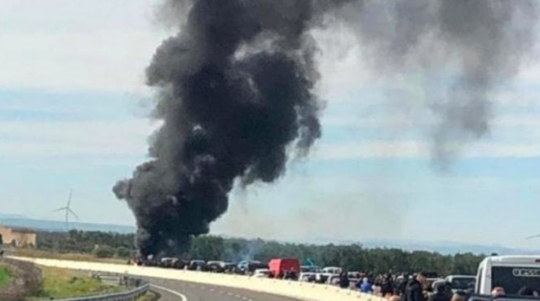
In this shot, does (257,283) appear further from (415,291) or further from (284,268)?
(415,291)

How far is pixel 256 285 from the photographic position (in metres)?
90.5

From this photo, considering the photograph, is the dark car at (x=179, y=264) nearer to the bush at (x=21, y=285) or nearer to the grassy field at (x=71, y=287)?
the grassy field at (x=71, y=287)

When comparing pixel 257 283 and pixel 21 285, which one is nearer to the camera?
pixel 21 285

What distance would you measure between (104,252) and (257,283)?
9564 centimetres

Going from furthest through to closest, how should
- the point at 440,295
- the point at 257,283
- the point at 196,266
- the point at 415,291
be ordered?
1. the point at 196,266
2. the point at 257,283
3. the point at 415,291
4. the point at 440,295

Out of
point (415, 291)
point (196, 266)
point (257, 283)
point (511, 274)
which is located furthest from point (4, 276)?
point (196, 266)

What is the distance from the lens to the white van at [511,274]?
2723 cm

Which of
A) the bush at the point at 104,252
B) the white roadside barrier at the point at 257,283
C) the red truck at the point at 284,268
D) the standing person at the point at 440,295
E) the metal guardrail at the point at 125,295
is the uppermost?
the bush at the point at 104,252

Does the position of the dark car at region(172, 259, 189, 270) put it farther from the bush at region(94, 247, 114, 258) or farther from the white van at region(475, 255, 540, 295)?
→ the white van at region(475, 255, 540, 295)

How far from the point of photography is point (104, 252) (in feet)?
602

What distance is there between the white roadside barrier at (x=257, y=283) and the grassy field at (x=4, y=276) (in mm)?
15382

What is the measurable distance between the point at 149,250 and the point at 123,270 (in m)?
6.00

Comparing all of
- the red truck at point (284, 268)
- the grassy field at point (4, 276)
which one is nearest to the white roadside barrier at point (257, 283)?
the red truck at point (284, 268)

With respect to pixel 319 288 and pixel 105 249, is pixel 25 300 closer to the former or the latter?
pixel 319 288
